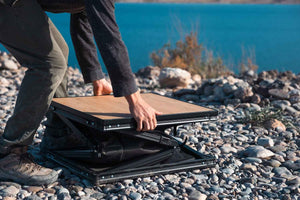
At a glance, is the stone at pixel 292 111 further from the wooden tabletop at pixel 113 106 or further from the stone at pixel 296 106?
the wooden tabletop at pixel 113 106

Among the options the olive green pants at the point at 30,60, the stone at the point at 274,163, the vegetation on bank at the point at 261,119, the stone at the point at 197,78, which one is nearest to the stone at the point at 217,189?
the stone at the point at 274,163

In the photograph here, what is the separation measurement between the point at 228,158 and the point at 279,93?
8.13 feet

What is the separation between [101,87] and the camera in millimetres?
3623

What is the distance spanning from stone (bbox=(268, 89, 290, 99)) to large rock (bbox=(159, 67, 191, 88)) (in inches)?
63.1

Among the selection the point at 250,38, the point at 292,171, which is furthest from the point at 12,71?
the point at 250,38

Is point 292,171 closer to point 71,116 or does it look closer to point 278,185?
point 278,185

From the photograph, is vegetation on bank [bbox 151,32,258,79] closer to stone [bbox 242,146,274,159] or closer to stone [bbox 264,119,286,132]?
stone [bbox 264,119,286,132]

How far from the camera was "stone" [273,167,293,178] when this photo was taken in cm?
324

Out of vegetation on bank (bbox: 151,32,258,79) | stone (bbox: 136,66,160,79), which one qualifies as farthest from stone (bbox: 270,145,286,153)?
vegetation on bank (bbox: 151,32,258,79)

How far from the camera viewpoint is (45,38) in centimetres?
277

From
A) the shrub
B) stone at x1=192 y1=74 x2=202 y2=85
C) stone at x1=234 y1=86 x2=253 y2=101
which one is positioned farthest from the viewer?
the shrub

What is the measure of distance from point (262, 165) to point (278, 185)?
414 mm

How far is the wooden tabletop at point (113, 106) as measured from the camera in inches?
116

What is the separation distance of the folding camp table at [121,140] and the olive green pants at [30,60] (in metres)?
0.28
